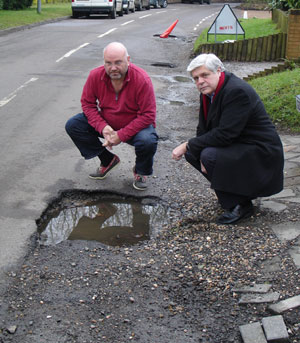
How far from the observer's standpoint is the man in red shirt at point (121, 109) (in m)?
5.01


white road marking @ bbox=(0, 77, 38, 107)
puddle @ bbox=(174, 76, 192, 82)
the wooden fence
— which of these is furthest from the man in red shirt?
the wooden fence

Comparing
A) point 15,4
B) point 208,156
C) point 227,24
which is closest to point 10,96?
point 208,156

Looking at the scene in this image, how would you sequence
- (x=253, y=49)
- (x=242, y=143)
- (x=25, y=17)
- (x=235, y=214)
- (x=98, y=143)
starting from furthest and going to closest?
1. (x=25, y=17)
2. (x=253, y=49)
3. (x=98, y=143)
4. (x=235, y=214)
5. (x=242, y=143)

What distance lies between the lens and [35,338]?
9.94ft

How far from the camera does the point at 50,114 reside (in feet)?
27.2

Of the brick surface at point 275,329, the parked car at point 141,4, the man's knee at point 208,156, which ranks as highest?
the man's knee at point 208,156

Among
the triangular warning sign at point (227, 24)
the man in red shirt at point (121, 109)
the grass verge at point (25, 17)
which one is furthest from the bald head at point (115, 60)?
the grass verge at point (25, 17)

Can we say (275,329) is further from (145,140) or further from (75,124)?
(75,124)

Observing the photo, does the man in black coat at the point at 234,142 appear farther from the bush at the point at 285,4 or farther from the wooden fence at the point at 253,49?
the bush at the point at 285,4

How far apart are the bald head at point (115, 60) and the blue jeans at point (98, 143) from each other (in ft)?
2.17

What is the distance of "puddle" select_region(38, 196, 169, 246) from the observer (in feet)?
14.5

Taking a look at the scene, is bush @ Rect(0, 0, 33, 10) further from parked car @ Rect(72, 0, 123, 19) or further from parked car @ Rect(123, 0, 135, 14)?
parked car @ Rect(123, 0, 135, 14)

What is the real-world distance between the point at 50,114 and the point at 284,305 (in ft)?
19.4

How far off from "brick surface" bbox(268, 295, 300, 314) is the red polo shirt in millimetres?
2508
